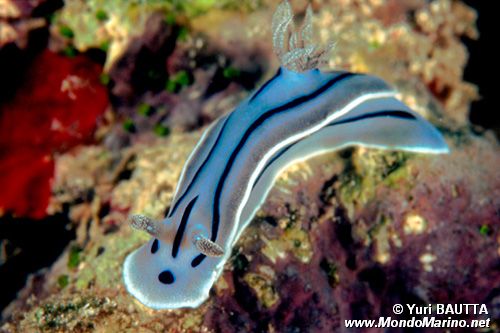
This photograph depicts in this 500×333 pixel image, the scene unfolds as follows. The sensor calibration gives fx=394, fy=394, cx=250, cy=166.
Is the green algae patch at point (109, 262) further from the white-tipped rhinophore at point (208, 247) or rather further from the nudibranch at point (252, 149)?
the white-tipped rhinophore at point (208, 247)

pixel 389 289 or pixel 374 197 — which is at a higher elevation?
pixel 374 197

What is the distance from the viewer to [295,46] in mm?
3543

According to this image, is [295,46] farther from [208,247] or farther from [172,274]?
[172,274]

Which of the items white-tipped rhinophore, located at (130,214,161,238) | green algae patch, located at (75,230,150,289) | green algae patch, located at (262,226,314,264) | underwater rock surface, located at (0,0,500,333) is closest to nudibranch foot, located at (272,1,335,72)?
underwater rock surface, located at (0,0,500,333)

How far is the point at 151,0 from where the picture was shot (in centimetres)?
489

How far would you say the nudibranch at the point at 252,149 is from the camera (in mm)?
3012

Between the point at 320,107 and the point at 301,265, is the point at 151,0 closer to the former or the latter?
the point at 320,107

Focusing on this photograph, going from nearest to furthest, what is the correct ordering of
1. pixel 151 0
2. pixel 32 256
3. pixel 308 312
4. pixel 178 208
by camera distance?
1. pixel 178 208
2. pixel 308 312
3. pixel 151 0
4. pixel 32 256

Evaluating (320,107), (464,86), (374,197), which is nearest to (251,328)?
(374,197)

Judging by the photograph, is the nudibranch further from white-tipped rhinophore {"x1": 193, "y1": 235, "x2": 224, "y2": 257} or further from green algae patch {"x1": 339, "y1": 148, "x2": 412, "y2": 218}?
green algae patch {"x1": 339, "y1": 148, "x2": 412, "y2": 218}

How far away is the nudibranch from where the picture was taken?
301 cm

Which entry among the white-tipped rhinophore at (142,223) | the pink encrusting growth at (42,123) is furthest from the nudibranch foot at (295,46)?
the pink encrusting growth at (42,123)

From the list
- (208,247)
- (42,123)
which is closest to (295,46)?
(208,247)

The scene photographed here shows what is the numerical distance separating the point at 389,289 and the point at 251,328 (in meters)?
1.48
